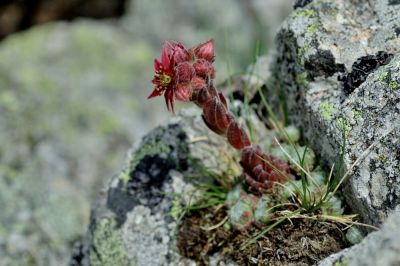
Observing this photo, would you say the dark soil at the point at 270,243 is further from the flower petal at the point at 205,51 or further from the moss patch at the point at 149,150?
the flower petal at the point at 205,51

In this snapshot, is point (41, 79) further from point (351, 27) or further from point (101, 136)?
point (351, 27)

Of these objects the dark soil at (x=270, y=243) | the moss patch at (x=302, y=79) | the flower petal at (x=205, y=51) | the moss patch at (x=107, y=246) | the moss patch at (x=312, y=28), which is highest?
the flower petal at (x=205, y=51)

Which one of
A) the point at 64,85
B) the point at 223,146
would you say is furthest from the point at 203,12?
the point at 223,146

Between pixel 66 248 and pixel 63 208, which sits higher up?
pixel 63 208

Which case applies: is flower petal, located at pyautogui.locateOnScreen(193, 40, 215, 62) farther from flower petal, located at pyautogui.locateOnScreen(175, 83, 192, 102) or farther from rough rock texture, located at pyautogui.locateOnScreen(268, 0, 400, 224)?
rough rock texture, located at pyautogui.locateOnScreen(268, 0, 400, 224)

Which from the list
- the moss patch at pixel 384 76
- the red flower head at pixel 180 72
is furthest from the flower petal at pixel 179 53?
the moss patch at pixel 384 76
